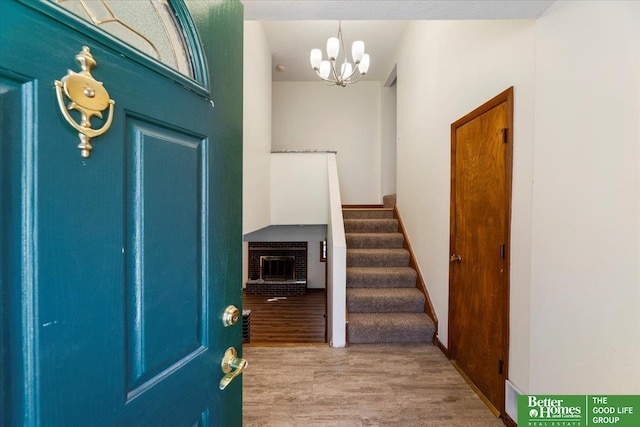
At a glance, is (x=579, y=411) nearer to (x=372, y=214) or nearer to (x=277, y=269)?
(x=372, y=214)

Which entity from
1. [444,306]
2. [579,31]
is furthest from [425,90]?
[444,306]

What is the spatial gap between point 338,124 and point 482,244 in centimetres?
436

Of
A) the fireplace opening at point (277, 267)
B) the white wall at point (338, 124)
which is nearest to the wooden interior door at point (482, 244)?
the white wall at point (338, 124)

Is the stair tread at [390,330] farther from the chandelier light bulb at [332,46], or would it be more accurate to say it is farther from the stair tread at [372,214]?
the chandelier light bulb at [332,46]

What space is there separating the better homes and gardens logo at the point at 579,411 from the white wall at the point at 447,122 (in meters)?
0.45

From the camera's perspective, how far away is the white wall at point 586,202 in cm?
116

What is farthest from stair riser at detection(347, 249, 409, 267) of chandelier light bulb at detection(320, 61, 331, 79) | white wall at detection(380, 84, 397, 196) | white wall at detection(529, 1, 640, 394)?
chandelier light bulb at detection(320, 61, 331, 79)

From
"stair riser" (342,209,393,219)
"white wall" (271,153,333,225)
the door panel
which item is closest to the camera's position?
the door panel

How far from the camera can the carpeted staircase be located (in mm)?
3094

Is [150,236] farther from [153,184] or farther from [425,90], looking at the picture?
[425,90]

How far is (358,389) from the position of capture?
2332mm

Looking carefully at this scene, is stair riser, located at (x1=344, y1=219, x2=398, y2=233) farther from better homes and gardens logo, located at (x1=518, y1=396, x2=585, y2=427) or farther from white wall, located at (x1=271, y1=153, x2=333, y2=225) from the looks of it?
better homes and gardens logo, located at (x1=518, y1=396, x2=585, y2=427)

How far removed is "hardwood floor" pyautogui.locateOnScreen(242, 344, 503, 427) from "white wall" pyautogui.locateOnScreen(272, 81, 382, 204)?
12.0 ft

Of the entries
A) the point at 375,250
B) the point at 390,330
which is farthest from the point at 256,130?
the point at 390,330
